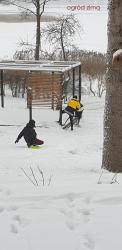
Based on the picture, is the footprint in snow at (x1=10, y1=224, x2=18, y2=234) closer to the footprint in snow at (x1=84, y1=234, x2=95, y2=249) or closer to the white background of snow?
the footprint in snow at (x1=84, y1=234, x2=95, y2=249)

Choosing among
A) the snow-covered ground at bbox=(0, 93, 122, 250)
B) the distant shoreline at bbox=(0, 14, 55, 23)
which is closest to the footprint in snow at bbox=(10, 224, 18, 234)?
the snow-covered ground at bbox=(0, 93, 122, 250)

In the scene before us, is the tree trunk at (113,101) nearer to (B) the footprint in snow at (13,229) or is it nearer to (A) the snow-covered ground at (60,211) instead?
(A) the snow-covered ground at (60,211)

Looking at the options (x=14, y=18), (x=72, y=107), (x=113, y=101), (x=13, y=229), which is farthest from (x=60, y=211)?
(x=14, y=18)

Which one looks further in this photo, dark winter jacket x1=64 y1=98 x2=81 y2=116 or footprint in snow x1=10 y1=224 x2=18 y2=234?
dark winter jacket x1=64 y1=98 x2=81 y2=116

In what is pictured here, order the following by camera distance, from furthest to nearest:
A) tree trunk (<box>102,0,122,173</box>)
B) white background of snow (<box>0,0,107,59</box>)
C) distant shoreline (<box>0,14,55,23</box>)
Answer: distant shoreline (<box>0,14,55,23</box>) → white background of snow (<box>0,0,107,59</box>) → tree trunk (<box>102,0,122,173</box>)

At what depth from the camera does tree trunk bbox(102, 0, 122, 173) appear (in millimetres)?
6137

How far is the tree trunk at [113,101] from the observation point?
6137 mm

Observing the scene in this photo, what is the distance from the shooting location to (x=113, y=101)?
6.45m

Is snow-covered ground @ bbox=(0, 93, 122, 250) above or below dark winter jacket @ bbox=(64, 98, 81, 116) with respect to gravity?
above

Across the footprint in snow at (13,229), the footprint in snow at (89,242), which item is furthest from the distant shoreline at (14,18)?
the footprint in snow at (89,242)

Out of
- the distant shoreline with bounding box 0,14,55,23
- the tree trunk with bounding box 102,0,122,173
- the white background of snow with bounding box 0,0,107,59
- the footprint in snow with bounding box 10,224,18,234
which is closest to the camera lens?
the footprint in snow with bounding box 10,224,18,234

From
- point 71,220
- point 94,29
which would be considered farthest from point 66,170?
point 94,29

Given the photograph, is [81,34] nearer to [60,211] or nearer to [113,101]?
[113,101]


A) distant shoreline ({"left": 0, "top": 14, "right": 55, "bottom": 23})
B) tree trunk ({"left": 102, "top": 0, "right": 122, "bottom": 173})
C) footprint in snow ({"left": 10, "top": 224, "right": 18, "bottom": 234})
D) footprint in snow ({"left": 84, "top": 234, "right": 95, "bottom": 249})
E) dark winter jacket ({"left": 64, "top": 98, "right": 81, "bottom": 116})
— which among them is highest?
distant shoreline ({"left": 0, "top": 14, "right": 55, "bottom": 23})
